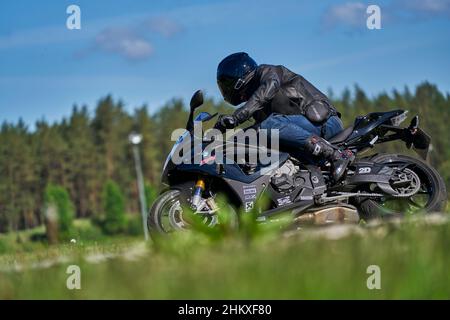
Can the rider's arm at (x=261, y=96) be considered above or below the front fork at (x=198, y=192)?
above

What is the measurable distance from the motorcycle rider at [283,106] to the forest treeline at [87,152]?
328ft

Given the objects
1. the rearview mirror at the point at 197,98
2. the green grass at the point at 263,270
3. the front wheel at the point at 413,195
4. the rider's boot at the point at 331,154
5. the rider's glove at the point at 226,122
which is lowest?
the green grass at the point at 263,270

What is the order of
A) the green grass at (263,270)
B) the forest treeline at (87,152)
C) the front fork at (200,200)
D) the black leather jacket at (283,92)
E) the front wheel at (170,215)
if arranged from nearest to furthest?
the green grass at (263,270) < the front wheel at (170,215) < the front fork at (200,200) < the black leather jacket at (283,92) < the forest treeline at (87,152)

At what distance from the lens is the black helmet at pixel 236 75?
9.23 metres

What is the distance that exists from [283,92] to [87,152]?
4107 inches

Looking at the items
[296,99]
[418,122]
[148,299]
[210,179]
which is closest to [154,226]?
[210,179]

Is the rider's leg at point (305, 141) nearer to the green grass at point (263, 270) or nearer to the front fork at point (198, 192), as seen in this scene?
the front fork at point (198, 192)

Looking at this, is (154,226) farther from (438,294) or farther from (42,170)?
(42,170)

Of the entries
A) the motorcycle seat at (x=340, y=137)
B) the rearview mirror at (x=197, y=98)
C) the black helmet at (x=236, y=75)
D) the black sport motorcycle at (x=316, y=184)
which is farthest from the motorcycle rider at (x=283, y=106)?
the rearview mirror at (x=197, y=98)

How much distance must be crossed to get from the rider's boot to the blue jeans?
94mm

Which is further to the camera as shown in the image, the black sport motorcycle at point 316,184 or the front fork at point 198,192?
the black sport motorcycle at point 316,184

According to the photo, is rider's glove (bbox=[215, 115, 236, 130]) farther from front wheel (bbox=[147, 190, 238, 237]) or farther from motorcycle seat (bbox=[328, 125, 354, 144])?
motorcycle seat (bbox=[328, 125, 354, 144])

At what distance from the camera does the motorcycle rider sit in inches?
350

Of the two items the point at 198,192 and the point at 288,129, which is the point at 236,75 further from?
the point at 198,192
